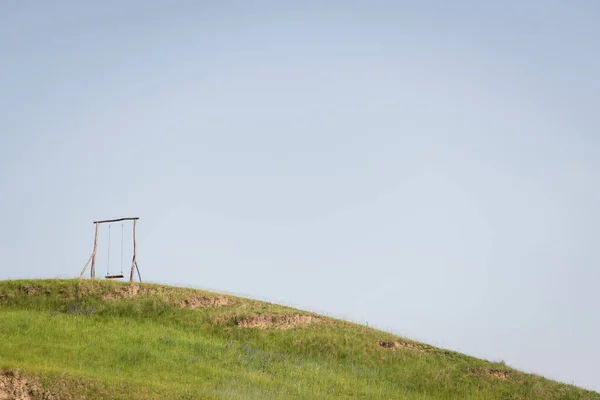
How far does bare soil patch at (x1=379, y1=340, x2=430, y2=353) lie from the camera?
116 ft

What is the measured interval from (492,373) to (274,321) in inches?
452

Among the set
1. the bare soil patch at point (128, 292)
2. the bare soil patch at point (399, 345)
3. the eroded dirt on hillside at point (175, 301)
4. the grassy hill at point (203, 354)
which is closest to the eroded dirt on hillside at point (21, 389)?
the grassy hill at point (203, 354)

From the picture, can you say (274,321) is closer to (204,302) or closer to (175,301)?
(204,302)

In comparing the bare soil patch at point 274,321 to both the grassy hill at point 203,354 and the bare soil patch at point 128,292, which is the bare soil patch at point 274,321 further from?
the bare soil patch at point 128,292

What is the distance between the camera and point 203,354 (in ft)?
95.5

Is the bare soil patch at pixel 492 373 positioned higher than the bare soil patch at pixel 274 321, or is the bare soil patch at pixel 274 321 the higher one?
the bare soil patch at pixel 274 321

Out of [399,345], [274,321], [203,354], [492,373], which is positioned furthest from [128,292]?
[492,373]

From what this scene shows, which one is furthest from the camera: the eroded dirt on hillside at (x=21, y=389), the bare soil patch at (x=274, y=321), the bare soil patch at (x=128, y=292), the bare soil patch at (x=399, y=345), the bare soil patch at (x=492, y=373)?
the bare soil patch at (x=128, y=292)

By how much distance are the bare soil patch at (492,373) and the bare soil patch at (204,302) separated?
1442cm

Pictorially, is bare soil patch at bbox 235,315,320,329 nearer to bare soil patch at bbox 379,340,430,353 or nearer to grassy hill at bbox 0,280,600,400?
grassy hill at bbox 0,280,600,400

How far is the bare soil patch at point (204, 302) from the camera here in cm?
3831

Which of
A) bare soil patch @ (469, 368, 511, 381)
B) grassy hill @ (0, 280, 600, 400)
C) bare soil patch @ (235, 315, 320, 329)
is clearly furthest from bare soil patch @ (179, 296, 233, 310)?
bare soil patch @ (469, 368, 511, 381)

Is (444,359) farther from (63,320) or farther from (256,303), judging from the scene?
(63,320)

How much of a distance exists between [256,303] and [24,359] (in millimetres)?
18133
